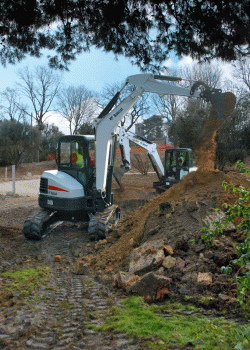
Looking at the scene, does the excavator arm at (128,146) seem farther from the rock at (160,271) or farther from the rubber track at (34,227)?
the rock at (160,271)

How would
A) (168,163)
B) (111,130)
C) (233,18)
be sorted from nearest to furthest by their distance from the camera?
(233,18), (111,130), (168,163)

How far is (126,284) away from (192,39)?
567 cm

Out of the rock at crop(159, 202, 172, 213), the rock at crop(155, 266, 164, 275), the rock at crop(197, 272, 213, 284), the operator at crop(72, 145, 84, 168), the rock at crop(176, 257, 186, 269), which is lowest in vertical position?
the rock at crop(155, 266, 164, 275)

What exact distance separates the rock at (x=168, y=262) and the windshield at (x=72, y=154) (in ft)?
14.3

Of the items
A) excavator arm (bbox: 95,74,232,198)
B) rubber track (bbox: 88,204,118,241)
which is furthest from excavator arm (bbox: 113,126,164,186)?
rubber track (bbox: 88,204,118,241)

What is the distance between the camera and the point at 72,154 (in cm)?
852

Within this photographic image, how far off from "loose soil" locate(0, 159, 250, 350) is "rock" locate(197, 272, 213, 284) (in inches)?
2.8

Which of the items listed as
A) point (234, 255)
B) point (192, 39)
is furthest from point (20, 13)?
point (234, 255)

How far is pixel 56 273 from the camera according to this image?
5441mm

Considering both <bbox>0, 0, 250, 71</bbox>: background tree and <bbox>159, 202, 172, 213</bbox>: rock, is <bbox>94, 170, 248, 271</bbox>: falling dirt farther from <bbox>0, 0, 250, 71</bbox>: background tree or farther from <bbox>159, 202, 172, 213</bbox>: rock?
<bbox>0, 0, 250, 71</bbox>: background tree

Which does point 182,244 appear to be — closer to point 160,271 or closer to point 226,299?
point 160,271

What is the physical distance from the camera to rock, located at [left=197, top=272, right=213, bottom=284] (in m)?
4.19

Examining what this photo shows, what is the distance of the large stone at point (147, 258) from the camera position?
4816 mm

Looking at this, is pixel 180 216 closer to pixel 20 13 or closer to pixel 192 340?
pixel 192 340
